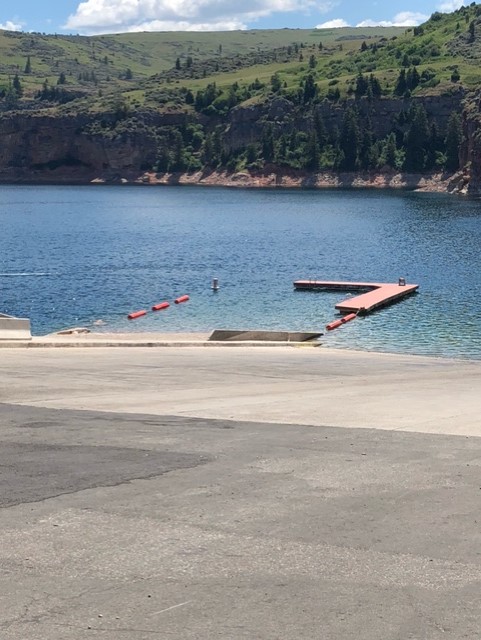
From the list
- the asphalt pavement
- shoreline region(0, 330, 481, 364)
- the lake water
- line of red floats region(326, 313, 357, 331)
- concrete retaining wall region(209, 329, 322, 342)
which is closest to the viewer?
the asphalt pavement

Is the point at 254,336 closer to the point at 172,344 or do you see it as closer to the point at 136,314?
the point at 172,344

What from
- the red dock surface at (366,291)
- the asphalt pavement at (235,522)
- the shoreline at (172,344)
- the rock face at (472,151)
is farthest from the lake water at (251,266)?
the rock face at (472,151)

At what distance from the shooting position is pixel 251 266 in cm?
8250

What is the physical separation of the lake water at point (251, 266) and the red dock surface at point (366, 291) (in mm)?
861

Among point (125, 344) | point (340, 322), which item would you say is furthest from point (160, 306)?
point (125, 344)

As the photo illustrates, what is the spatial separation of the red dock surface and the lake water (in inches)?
33.9

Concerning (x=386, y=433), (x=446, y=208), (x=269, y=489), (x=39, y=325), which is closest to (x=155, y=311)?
(x=39, y=325)

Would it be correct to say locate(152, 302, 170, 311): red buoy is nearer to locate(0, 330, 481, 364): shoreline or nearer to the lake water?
the lake water

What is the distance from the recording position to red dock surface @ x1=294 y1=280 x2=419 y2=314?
181 feet

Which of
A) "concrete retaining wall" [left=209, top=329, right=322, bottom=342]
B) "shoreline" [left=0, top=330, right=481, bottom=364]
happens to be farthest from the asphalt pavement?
"concrete retaining wall" [left=209, top=329, right=322, bottom=342]

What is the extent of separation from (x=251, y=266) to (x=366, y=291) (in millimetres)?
18508

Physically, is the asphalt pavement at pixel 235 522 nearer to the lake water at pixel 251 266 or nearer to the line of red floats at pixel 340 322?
the lake water at pixel 251 266

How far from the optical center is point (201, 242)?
355 ft

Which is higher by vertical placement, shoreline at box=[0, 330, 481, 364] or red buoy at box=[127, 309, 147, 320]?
shoreline at box=[0, 330, 481, 364]
